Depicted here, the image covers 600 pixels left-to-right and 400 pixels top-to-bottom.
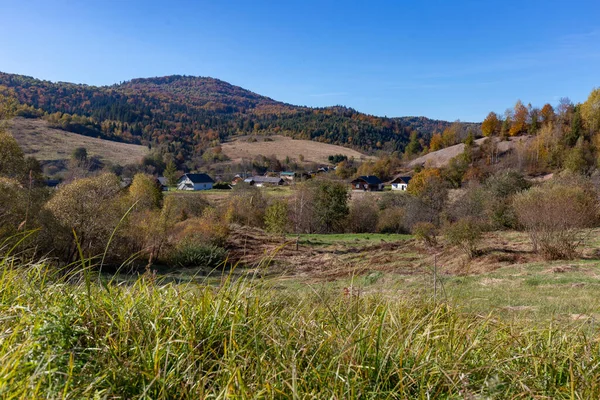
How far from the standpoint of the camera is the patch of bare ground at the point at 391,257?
16.9 meters

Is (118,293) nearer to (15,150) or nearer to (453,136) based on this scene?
(15,150)

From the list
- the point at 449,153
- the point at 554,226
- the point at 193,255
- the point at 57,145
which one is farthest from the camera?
the point at 449,153

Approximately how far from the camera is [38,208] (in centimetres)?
1788

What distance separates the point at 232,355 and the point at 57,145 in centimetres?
9174

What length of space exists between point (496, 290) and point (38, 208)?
19.0 m

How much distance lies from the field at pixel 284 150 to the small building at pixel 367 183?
32587mm

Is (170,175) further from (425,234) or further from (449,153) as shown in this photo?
(449,153)

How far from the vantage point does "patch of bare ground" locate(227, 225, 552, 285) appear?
16906 mm

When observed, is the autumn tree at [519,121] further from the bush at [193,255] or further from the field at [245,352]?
the field at [245,352]

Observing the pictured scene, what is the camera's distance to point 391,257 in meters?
21.7

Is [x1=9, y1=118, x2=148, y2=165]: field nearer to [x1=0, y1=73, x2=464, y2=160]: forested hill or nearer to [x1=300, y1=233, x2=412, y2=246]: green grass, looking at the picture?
[x1=0, y1=73, x2=464, y2=160]: forested hill

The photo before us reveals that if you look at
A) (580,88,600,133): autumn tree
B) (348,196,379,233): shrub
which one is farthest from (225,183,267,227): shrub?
(580,88,600,133): autumn tree

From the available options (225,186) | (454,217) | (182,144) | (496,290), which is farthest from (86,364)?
(182,144)

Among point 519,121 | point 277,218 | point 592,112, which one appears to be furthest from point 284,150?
point 277,218
